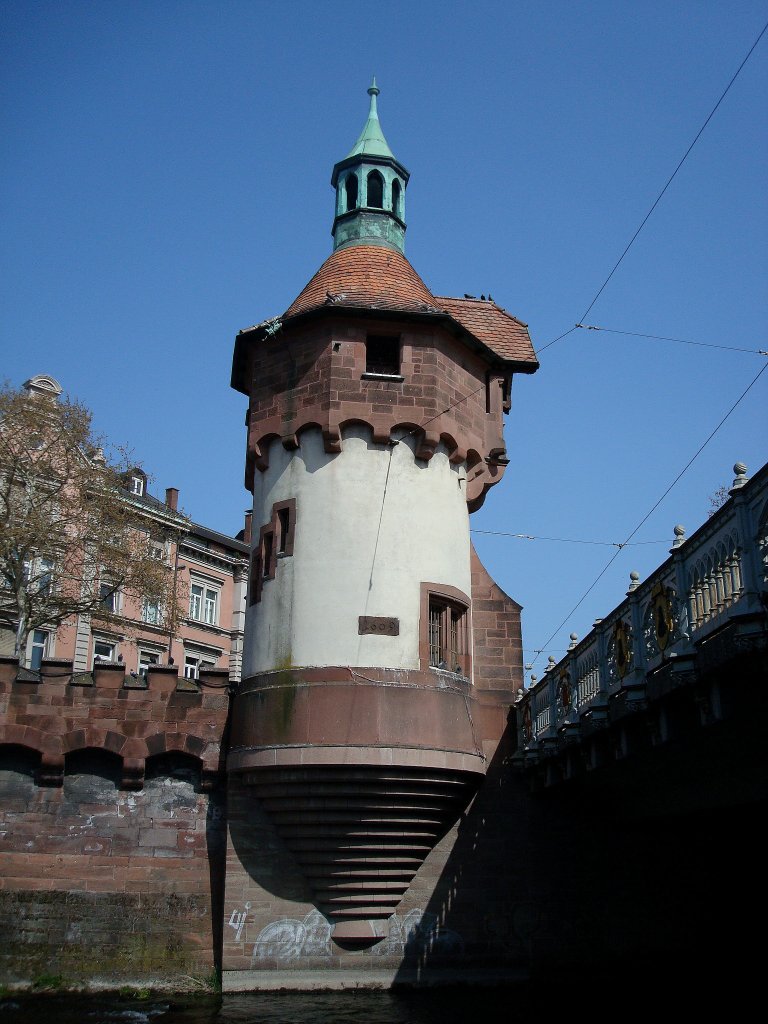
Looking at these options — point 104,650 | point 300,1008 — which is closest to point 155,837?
point 300,1008

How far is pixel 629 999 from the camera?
54.6 feet

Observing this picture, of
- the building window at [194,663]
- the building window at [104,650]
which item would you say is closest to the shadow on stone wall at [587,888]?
the building window at [104,650]

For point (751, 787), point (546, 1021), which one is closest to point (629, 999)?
point (546, 1021)

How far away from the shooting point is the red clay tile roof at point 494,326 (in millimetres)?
21953

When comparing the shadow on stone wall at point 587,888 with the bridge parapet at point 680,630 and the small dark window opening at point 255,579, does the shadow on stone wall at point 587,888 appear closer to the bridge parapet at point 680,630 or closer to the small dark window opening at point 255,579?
the bridge parapet at point 680,630

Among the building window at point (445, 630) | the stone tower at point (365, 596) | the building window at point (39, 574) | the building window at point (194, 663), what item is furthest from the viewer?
the building window at point (194, 663)

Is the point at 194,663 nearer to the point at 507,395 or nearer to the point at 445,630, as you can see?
the point at 507,395

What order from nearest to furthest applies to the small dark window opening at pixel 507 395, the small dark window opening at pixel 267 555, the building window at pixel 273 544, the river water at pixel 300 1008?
1. the river water at pixel 300 1008
2. the building window at pixel 273 544
3. the small dark window opening at pixel 267 555
4. the small dark window opening at pixel 507 395

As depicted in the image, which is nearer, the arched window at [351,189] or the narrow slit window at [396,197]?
the arched window at [351,189]

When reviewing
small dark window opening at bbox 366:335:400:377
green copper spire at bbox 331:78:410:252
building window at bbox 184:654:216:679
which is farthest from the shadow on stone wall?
building window at bbox 184:654:216:679

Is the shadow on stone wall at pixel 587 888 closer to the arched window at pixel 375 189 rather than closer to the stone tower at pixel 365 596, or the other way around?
the stone tower at pixel 365 596

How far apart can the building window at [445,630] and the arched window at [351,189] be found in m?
9.83

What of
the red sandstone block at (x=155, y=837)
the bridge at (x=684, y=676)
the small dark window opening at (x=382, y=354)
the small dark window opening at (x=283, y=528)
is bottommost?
the red sandstone block at (x=155, y=837)

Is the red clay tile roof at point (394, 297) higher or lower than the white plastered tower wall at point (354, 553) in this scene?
higher
